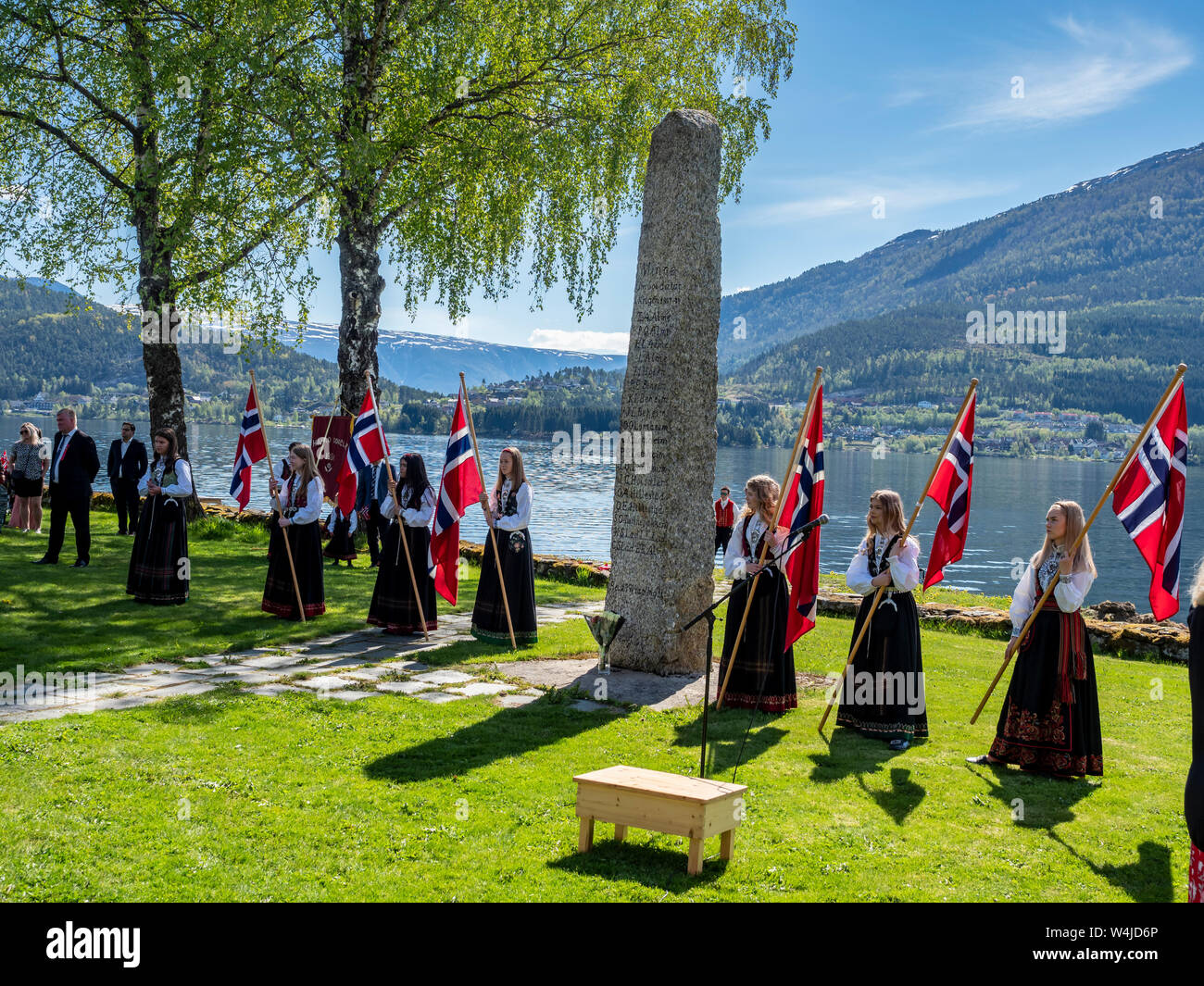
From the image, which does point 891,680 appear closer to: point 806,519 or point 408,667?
point 806,519

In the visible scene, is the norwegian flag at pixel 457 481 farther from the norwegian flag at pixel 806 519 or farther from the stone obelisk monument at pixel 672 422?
the norwegian flag at pixel 806 519

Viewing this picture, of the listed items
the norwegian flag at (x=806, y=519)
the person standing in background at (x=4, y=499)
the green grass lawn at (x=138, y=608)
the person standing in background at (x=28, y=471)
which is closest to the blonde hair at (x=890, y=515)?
the norwegian flag at (x=806, y=519)

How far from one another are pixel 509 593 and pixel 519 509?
106 cm

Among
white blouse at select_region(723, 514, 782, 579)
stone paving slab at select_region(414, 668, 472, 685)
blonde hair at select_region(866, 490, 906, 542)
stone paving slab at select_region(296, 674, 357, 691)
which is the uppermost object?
blonde hair at select_region(866, 490, 906, 542)

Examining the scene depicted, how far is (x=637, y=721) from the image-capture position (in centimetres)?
900

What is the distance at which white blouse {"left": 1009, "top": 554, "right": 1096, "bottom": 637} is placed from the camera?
7.64 metres

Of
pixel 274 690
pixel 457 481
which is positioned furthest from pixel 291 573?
pixel 274 690

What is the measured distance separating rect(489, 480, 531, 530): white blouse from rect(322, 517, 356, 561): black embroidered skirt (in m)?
7.55

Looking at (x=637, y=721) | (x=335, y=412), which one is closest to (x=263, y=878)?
(x=637, y=721)

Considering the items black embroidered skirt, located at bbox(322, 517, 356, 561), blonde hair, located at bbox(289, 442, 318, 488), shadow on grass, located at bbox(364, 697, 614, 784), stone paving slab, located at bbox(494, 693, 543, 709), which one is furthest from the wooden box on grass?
black embroidered skirt, located at bbox(322, 517, 356, 561)

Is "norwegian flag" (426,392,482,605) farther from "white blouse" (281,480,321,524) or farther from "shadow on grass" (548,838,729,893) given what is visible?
"shadow on grass" (548,838,729,893)

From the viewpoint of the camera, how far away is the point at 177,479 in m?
13.4

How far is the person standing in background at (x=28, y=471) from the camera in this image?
59.0ft

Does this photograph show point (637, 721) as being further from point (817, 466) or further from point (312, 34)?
point (312, 34)
